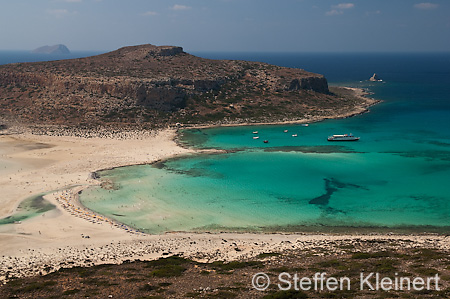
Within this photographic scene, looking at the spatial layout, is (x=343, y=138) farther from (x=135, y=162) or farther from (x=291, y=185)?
(x=135, y=162)

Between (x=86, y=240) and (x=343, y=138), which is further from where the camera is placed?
(x=343, y=138)

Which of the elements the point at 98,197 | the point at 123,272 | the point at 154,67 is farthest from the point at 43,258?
the point at 154,67

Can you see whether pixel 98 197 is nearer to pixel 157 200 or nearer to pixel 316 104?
pixel 157 200

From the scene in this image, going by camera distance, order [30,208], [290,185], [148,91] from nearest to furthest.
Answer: [30,208] < [290,185] < [148,91]

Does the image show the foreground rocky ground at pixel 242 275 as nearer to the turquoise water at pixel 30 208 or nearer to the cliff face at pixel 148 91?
the turquoise water at pixel 30 208

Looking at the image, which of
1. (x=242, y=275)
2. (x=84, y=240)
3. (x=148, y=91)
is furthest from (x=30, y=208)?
(x=148, y=91)

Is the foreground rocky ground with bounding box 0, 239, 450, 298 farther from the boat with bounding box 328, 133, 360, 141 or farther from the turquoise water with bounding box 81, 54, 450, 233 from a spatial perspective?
the boat with bounding box 328, 133, 360, 141

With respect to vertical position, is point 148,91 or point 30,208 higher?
point 148,91
